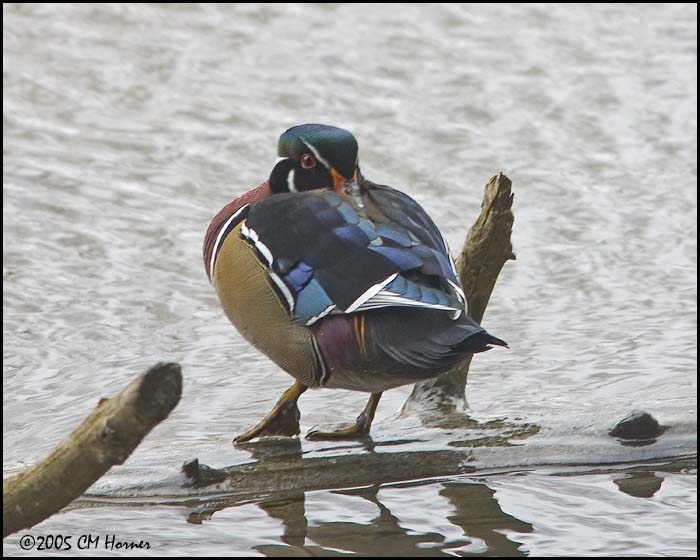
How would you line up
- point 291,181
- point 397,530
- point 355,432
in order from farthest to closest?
point 291,181
point 355,432
point 397,530

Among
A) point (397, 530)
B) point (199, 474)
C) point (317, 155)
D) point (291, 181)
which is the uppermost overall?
point (317, 155)

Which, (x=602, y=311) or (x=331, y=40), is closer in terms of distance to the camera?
(x=602, y=311)

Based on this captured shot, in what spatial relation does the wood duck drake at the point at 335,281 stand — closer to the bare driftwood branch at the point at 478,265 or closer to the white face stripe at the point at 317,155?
the white face stripe at the point at 317,155

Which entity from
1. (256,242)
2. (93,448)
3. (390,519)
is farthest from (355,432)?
(93,448)

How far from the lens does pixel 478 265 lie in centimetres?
514

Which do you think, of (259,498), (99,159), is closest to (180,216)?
(99,159)

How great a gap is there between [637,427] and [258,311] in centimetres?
133

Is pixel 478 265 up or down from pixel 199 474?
up

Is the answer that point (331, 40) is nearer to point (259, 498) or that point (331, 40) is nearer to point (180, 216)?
point (180, 216)

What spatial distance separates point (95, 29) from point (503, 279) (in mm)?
5706

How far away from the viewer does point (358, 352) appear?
4.45 metres

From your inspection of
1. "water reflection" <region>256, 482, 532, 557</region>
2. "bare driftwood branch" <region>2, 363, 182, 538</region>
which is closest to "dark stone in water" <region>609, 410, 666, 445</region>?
"water reflection" <region>256, 482, 532, 557</region>

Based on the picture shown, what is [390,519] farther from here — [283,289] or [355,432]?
[283,289]

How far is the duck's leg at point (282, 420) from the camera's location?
192 inches
